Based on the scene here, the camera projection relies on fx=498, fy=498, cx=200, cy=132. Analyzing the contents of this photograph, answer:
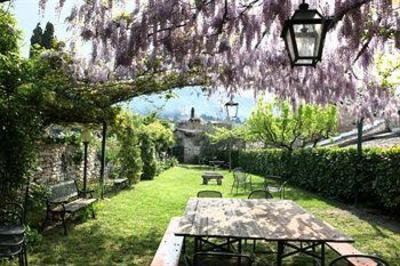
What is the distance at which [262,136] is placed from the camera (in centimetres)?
2488

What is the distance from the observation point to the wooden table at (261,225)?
15.8 feet

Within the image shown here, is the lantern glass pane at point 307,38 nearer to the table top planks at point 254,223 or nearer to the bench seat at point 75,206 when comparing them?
the table top planks at point 254,223

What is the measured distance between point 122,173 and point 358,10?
13218 millimetres

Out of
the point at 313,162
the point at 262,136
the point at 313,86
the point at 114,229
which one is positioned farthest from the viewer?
the point at 262,136

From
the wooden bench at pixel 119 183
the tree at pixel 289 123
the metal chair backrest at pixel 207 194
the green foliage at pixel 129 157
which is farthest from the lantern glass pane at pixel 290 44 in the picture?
the tree at pixel 289 123

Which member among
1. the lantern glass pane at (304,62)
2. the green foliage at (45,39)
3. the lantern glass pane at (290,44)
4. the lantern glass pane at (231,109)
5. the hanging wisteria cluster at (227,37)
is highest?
the green foliage at (45,39)

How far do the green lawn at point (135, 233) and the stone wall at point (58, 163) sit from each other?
143 centimetres

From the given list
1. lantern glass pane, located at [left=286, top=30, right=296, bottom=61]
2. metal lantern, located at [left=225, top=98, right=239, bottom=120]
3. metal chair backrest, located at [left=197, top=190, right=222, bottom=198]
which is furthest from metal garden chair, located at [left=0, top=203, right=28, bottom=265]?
metal lantern, located at [left=225, top=98, right=239, bottom=120]

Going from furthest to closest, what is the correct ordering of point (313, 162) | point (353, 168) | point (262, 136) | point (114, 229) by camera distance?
point (262, 136) < point (313, 162) < point (353, 168) < point (114, 229)

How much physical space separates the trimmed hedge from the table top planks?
4.48 m

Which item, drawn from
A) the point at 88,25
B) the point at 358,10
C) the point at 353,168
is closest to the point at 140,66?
the point at 88,25

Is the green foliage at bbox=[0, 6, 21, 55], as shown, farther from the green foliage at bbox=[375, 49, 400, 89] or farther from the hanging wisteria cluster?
the green foliage at bbox=[375, 49, 400, 89]

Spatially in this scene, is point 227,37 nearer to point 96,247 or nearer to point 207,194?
point 207,194

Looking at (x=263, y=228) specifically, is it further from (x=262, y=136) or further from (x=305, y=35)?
(x=262, y=136)
